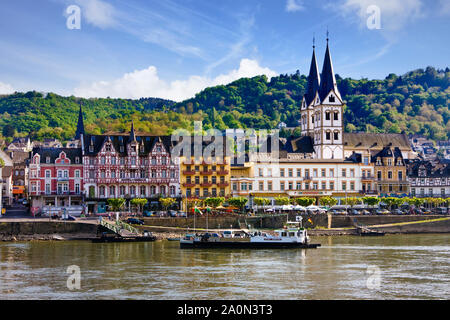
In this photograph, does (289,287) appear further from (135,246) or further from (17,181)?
(17,181)

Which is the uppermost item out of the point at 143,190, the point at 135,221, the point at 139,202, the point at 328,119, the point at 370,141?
the point at 328,119

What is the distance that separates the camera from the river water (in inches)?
1847

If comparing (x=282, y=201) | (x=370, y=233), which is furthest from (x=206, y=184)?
(x=370, y=233)

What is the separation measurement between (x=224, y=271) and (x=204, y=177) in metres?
47.4

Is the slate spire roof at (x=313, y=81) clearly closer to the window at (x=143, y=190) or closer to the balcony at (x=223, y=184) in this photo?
the balcony at (x=223, y=184)

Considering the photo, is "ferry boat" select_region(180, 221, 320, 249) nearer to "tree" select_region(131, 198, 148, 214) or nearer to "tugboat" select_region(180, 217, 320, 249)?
"tugboat" select_region(180, 217, 320, 249)

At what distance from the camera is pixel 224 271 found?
5688cm

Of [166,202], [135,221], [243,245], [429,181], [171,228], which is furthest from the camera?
[429,181]

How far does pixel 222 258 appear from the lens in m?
66.2

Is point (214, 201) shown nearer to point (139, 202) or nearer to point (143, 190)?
point (139, 202)

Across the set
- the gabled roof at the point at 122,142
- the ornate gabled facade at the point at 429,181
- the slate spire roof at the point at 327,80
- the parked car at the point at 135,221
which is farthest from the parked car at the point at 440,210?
the parked car at the point at 135,221

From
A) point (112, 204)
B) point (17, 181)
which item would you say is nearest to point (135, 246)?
point (112, 204)
